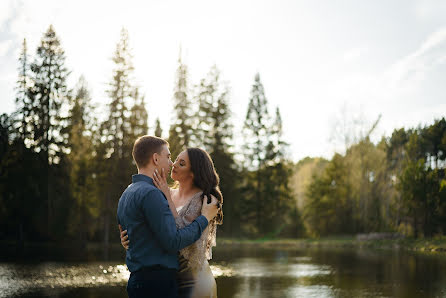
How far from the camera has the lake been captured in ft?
41.4

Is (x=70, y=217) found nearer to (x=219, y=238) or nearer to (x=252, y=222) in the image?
(x=219, y=238)

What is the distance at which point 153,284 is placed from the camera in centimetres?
277

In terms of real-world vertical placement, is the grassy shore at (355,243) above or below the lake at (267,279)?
below

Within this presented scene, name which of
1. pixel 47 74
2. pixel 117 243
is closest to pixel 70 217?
pixel 117 243

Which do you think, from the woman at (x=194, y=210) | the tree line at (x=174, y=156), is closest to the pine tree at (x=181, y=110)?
the tree line at (x=174, y=156)

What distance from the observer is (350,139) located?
42.1 meters

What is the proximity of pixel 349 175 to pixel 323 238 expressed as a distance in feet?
17.7

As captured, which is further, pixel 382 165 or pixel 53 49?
pixel 382 165

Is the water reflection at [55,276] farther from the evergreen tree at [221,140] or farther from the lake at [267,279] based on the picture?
the evergreen tree at [221,140]

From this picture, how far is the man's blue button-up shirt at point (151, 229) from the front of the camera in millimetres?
2719

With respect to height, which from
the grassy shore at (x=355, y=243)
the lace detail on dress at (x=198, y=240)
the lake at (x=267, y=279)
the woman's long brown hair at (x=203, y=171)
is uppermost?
the woman's long brown hair at (x=203, y=171)

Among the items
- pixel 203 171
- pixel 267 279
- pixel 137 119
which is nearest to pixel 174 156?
pixel 137 119

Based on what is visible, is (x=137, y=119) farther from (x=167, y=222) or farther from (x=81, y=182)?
(x=167, y=222)

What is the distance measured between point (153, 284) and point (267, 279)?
13437 mm
